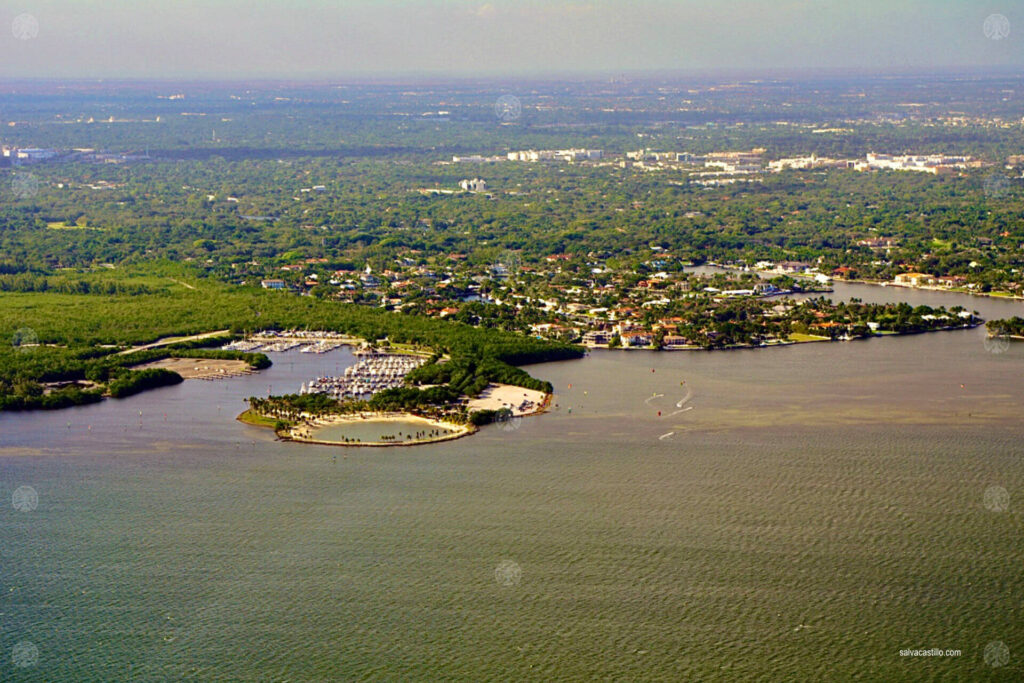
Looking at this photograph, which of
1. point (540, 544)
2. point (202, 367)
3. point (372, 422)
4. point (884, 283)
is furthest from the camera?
point (884, 283)

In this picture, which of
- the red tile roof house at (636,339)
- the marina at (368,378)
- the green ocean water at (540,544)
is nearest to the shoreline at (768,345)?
the red tile roof house at (636,339)

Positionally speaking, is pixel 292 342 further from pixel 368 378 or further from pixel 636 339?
pixel 636 339

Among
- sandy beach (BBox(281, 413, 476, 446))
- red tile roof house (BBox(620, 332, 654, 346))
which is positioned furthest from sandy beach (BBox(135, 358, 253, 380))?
red tile roof house (BBox(620, 332, 654, 346))

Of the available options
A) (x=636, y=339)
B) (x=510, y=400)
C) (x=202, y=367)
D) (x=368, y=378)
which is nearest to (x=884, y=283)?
(x=636, y=339)

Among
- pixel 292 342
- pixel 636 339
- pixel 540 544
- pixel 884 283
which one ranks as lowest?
pixel 884 283

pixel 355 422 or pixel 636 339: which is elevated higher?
pixel 355 422

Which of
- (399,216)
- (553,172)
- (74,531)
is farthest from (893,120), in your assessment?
(74,531)

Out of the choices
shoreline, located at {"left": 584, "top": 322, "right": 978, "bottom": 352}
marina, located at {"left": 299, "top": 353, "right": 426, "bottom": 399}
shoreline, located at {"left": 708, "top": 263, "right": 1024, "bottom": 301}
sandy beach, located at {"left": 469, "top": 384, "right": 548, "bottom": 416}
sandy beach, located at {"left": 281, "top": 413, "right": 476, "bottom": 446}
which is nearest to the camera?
sandy beach, located at {"left": 281, "top": 413, "right": 476, "bottom": 446}

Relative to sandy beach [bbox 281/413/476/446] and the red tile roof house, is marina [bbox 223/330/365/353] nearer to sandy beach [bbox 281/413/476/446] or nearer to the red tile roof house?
the red tile roof house
